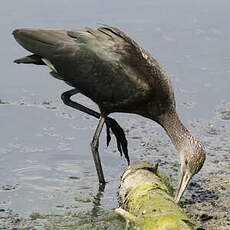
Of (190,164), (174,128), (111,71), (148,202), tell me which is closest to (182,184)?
(190,164)

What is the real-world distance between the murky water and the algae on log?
44cm

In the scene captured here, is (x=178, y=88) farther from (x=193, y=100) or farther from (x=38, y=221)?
(x=38, y=221)

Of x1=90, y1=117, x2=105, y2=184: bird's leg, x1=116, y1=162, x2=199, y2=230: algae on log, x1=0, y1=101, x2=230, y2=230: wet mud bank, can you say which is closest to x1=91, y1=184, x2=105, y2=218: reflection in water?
x1=0, y1=101, x2=230, y2=230: wet mud bank

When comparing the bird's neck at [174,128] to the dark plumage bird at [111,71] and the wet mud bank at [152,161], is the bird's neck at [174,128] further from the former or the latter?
the wet mud bank at [152,161]

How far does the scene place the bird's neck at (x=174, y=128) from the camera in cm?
954

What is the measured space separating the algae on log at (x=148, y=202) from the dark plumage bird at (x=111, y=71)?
1.95 ft

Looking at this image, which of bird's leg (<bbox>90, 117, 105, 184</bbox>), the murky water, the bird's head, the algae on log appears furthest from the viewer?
bird's leg (<bbox>90, 117, 105, 184</bbox>)

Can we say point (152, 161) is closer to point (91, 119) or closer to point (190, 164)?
point (190, 164)

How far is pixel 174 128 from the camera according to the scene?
972 cm

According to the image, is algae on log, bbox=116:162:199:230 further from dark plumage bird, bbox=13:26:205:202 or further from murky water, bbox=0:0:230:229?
dark plumage bird, bbox=13:26:205:202

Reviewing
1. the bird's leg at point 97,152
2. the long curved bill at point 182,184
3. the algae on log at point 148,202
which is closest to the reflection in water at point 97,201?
the bird's leg at point 97,152

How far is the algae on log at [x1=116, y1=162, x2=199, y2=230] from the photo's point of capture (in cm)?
714

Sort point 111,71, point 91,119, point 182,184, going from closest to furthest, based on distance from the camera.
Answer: point 182,184 < point 111,71 < point 91,119

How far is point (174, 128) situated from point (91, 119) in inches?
116
